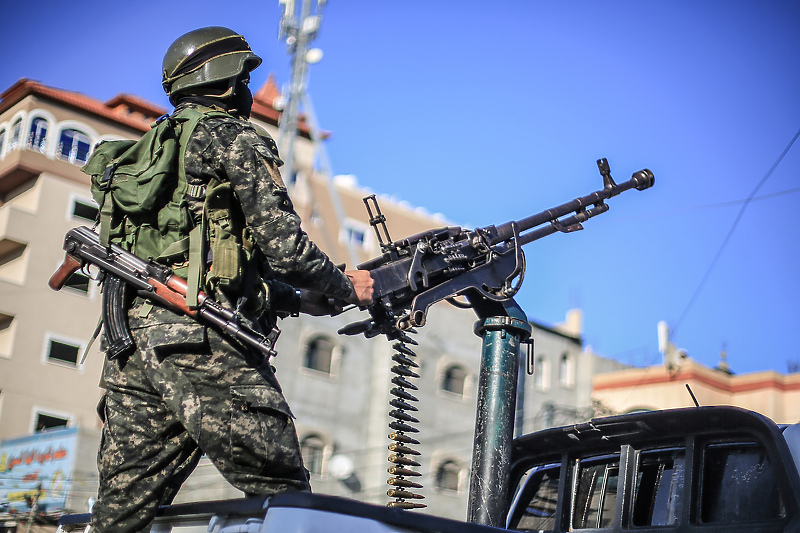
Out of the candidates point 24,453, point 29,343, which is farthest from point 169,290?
point 29,343

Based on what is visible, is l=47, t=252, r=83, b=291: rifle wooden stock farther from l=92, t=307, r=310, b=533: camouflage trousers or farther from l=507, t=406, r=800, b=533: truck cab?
l=507, t=406, r=800, b=533: truck cab

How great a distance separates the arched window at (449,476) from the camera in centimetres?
3538

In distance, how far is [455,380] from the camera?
1439 inches

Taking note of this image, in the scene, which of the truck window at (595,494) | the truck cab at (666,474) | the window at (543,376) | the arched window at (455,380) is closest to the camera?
the truck cab at (666,474)

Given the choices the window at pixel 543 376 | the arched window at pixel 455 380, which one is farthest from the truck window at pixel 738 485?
the window at pixel 543 376

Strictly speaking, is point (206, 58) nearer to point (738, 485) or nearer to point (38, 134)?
point (738, 485)

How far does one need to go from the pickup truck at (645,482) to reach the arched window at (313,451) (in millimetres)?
27792

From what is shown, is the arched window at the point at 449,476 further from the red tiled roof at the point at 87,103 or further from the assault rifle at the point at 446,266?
the assault rifle at the point at 446,266

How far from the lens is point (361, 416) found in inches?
1368

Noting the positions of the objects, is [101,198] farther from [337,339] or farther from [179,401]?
[337,339]

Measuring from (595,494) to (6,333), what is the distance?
95.0 feet

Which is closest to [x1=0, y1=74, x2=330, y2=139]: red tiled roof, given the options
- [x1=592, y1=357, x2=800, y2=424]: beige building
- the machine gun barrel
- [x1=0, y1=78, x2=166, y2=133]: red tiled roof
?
[x1=0, y1=78, x2=166, y2=133]: red tiled roof

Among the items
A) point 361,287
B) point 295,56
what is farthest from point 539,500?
point 295,56

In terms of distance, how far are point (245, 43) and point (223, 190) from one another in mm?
829
